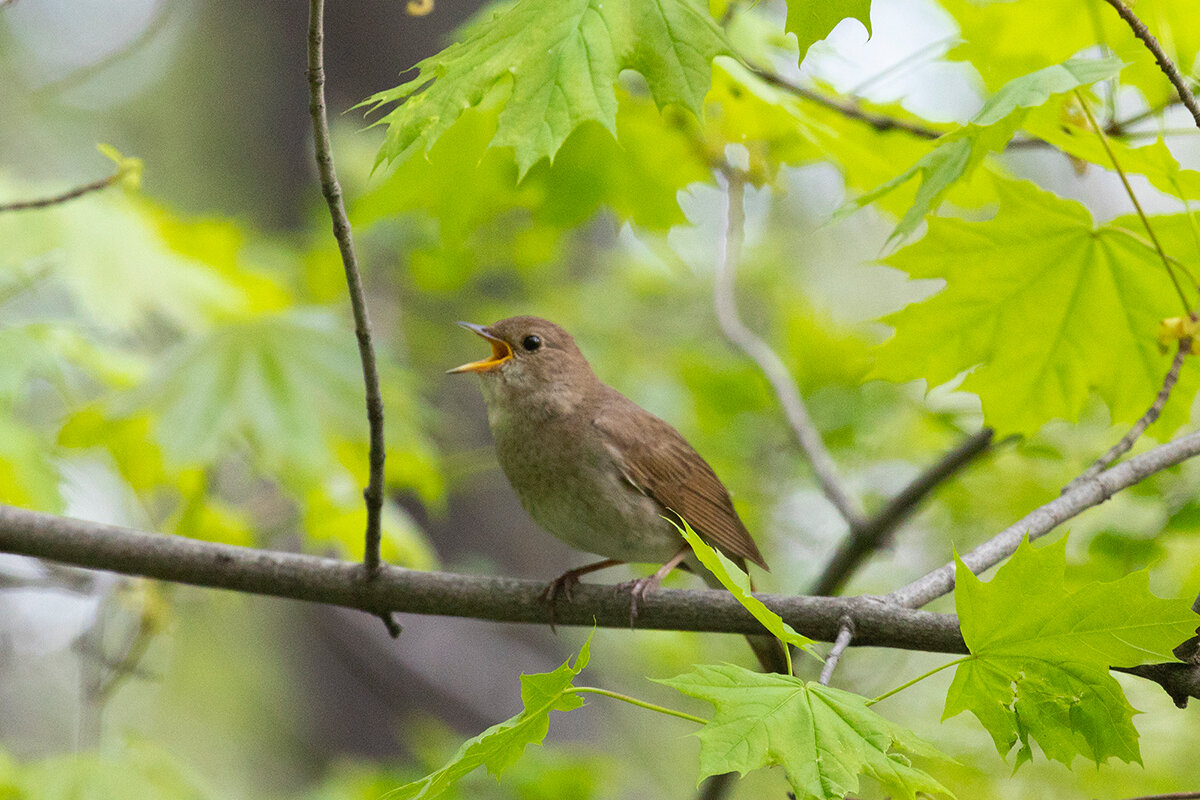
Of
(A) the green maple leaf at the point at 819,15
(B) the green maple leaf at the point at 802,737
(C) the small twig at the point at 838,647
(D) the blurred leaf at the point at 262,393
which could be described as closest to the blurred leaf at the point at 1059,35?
(A) the green maple leaf at the point at 819,15

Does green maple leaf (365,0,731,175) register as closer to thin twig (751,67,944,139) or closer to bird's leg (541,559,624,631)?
thin twig (751,67,944,139)

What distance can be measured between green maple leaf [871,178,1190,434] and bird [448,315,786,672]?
38.4 inches

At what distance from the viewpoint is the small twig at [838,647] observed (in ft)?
5.85

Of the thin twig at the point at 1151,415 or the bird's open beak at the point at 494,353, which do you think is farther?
the bird's open beak at the point at 494,353

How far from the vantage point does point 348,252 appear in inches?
86.4

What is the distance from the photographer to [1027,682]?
5.95 feet

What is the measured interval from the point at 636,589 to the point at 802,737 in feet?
3.91

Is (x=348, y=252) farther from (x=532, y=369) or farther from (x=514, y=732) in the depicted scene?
(x=532, y=369)

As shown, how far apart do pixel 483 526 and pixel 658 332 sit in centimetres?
187

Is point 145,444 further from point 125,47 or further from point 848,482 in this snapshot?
point 848,482

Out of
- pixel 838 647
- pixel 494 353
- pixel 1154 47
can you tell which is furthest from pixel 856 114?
pixel 838 647

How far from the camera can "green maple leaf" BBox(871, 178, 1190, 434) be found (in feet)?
8.87

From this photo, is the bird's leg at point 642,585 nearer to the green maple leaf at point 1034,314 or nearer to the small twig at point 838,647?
the small twig at point 838,647

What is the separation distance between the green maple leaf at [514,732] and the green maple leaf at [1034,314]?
5.05ft
